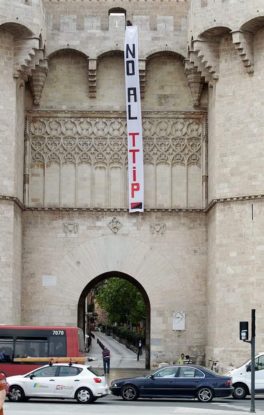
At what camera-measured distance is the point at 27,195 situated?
128 ft

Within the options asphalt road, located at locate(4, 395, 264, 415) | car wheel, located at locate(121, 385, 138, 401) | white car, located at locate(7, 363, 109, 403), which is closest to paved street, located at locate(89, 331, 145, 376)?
car wheel, located at locate(121, 385, 138, 401)

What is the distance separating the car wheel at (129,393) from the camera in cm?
2838

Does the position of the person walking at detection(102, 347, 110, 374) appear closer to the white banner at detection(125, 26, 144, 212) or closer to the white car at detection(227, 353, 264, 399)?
the white banner at detection(125, 26, 144, 212)

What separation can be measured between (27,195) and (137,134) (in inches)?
193

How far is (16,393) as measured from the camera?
27531 millimetres

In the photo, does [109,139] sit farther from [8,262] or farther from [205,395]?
[205,395]

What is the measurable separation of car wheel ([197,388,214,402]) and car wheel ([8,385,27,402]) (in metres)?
4.91

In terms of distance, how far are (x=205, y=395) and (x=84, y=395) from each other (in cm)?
349

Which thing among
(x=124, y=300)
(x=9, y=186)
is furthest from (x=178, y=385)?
(x=124, y=300)

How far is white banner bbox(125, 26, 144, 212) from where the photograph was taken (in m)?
38.9

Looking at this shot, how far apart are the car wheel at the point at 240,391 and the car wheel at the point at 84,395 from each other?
4987 millimetres

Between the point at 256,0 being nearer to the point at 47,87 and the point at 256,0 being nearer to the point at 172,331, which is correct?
the point at 47,87

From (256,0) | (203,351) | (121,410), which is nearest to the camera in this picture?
(121,410)

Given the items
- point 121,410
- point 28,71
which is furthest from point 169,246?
point 121,410
